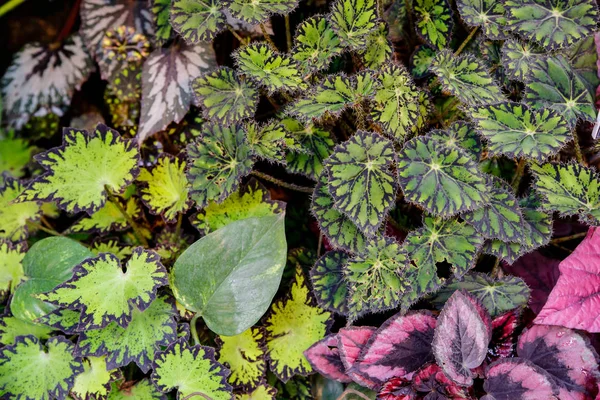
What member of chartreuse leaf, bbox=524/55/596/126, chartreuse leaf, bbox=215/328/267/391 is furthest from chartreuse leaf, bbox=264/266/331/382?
chartreuse leaf, bbox=524/55/596/126

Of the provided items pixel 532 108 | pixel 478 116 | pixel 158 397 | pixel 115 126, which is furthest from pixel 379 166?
pixel 115 126

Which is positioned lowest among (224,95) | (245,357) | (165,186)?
(245,357)

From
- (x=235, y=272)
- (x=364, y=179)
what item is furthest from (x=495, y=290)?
(x=235, y=272)

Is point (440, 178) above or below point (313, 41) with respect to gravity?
below

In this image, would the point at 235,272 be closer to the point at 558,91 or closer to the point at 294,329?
the point at 294,329

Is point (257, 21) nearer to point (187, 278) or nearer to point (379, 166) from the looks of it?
point (379, 166)

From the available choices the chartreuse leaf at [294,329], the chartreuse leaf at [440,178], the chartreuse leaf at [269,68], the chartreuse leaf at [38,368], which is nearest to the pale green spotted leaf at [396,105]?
the chartreuse leaf at [440,178]

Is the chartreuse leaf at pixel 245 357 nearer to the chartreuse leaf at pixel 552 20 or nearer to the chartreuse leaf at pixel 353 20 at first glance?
the chartreuse leaf at pixel 353 20

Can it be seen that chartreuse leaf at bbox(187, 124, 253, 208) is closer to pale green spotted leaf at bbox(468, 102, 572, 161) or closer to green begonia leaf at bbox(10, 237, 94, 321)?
green begonia leaf at bbox(10, 237, 94, 321)
